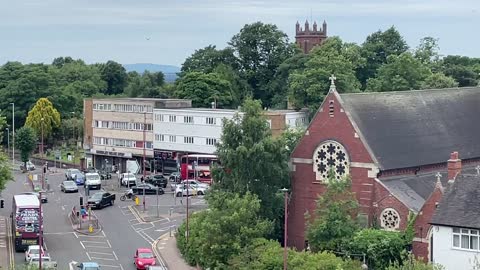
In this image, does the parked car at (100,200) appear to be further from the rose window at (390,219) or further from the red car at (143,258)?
the rose window at (390,219)

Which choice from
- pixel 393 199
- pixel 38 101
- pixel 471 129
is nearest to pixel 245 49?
pixel 38 101

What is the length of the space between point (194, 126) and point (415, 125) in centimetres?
4394

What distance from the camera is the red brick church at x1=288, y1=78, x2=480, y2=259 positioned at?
58844 mm

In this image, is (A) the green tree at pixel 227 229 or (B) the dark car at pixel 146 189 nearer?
(A) the green tree at pixel 227 229

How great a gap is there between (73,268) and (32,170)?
60.5 m

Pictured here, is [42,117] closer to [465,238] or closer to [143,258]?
[143,258]

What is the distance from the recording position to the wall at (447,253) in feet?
158

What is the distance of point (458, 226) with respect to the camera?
48.6m

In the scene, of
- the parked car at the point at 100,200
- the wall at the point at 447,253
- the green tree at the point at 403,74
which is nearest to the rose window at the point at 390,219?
the wall at the point at 447,253

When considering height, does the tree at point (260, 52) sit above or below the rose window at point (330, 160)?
above

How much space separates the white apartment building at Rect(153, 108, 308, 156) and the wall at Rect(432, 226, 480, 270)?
48430mm

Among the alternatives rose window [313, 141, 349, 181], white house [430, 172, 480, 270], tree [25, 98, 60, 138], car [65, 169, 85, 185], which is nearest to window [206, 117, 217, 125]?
car [65, 169, 85, 185]

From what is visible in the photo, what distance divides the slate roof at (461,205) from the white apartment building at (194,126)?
47.4m

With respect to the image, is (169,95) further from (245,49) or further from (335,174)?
(335,174)
